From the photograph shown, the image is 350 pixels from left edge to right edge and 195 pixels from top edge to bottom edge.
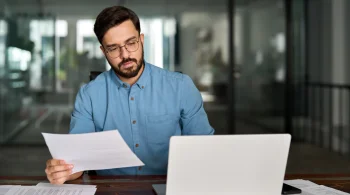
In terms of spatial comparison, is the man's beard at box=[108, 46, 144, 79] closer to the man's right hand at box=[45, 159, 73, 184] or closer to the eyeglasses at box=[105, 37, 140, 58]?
the eyeglasses at box=[105, 37, 140, 58]

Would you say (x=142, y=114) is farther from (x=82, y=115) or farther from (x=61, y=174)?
(x=61, y=174)

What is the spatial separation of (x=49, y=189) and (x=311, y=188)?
756 millimetres

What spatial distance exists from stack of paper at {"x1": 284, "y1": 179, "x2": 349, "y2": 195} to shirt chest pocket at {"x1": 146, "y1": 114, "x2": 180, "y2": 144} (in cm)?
52

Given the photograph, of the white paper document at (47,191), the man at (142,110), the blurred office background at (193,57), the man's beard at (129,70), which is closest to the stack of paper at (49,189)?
the white paper document at (47,191)

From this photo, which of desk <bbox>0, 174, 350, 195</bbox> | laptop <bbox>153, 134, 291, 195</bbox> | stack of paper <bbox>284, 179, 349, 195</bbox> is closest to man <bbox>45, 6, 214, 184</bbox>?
desk <bbox>0, 174, 350, 195</bbox>

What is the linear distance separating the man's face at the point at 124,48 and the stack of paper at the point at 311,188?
663 mm

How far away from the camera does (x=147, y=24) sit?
5625 mm

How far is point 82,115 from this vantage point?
1892mm

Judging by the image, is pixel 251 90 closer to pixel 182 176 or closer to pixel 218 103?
pixel 218 103

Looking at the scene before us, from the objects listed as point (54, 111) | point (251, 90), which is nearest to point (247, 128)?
point (251, 90)

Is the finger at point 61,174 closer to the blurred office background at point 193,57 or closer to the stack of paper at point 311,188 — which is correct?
the stack of paper at point 311,188

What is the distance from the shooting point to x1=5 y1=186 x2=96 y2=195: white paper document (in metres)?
1.43

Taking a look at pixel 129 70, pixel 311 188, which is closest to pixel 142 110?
pixel 129 70

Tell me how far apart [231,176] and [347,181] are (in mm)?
589
